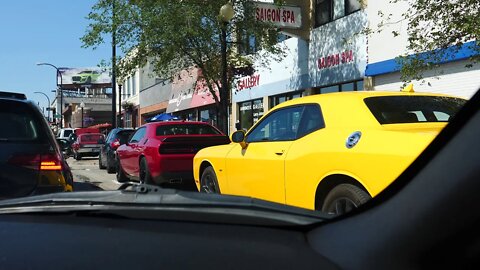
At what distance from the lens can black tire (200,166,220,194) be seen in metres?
7.43

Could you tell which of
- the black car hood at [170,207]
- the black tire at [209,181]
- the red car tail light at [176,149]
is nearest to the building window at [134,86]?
the red car tail light at [176,149]

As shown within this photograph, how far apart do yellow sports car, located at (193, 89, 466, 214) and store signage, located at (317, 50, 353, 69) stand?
1007cm

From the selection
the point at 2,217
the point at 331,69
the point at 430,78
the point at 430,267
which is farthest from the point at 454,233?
the point at 331,69

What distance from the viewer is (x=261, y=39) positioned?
56.4 ft

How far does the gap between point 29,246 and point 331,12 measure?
16.7 meters

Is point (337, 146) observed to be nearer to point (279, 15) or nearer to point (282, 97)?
point (279, 15)

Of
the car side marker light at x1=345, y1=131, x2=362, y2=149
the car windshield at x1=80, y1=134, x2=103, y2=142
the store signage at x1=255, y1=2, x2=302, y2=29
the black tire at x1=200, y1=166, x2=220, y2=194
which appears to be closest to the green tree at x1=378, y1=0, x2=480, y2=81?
the car side marker light at x1=345, y1=131, x2=362, y2=149

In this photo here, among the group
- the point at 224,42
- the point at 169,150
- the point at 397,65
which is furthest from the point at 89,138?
the point at 397,65

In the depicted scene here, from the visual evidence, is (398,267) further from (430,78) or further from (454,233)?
(430,78)

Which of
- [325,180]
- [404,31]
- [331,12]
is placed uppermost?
[331,12]

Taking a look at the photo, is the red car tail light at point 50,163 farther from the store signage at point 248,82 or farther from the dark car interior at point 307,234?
the store signage at point 248,82

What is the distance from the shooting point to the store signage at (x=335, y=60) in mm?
15992

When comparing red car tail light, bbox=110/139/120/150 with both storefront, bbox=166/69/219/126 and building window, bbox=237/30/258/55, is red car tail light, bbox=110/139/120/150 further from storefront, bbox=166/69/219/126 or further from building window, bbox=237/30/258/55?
storefront, bbox=166/69/219/126

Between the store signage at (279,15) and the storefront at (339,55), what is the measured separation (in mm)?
817
